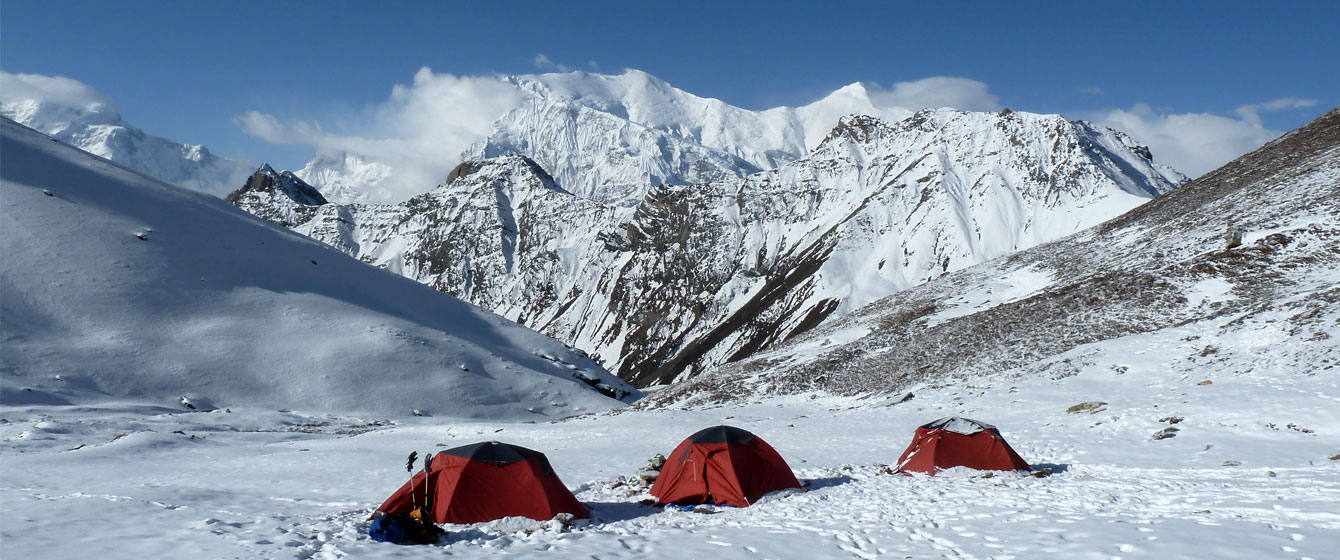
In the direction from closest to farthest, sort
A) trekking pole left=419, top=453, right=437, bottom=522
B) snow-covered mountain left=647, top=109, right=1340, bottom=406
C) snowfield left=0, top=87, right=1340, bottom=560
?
snowfield left=0, top=87, right=1340, bottom=560 → trekking pole left=419, top=453, right=437, bottom=522 → snow-covered mountain left=647, top=109, right=1340, bottom=406

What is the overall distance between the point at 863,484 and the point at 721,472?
13.5ft

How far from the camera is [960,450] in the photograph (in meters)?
19.3

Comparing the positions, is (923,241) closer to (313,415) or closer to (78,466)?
(313,415)

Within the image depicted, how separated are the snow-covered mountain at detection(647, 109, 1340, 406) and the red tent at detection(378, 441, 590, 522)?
2462 cm

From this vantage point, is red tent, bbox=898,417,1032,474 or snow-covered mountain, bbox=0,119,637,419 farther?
snow-covered mountain, bbox=0,119,637,419

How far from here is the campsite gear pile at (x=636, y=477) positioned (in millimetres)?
14766

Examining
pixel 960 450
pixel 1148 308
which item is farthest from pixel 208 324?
pixel 1148 308

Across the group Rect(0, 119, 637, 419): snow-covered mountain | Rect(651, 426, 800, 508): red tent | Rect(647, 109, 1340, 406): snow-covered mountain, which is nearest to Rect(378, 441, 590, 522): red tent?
Rect(651, 426, 800, 508): red tent

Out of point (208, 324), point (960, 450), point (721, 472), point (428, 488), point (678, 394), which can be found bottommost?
point (428, 488)

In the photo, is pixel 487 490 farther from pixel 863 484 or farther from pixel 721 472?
pixel 863 484

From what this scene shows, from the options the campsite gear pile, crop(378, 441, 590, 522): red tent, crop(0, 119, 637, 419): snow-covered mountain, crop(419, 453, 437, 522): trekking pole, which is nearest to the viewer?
crop(419, 453, 437, 522): trekking pole

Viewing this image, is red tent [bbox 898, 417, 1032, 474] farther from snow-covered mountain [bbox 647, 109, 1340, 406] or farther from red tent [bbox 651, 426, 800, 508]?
snow-covered mountain [bbox 647, 109, 1340, 406]

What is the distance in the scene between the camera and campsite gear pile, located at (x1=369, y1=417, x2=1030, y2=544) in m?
14.8

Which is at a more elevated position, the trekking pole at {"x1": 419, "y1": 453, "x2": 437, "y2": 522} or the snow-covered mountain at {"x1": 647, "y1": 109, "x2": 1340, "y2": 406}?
the snow-covered mountain at {"x1": 647, "y1": 109, "x2": 1340, "y2": 406}
